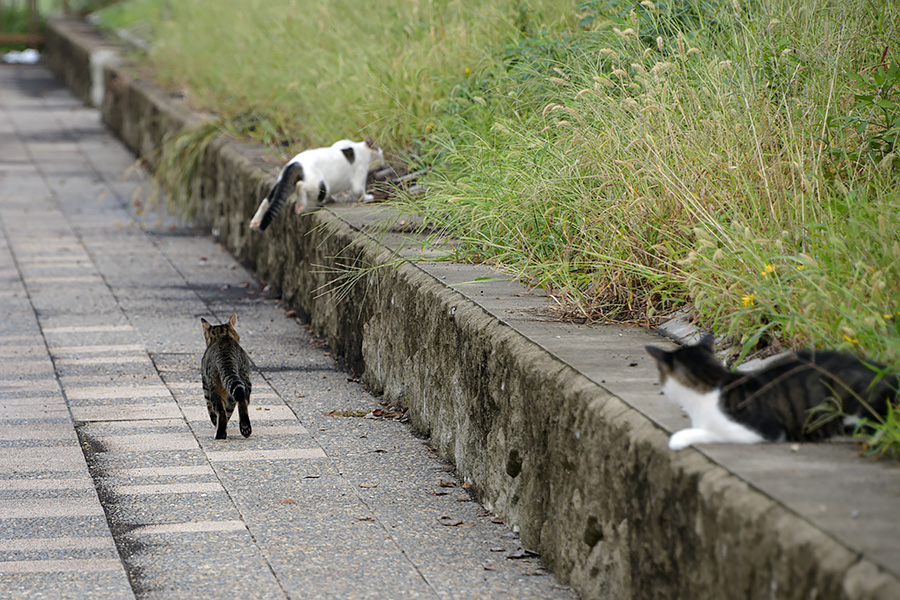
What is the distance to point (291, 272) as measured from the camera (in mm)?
7000

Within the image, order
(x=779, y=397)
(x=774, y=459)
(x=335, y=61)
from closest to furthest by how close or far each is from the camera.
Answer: (x=774, y=459)
(x=779, y=397)
(x=335, y=61)

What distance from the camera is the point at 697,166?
4.16 meters

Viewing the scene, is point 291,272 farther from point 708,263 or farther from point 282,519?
point 708,263

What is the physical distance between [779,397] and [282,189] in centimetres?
430

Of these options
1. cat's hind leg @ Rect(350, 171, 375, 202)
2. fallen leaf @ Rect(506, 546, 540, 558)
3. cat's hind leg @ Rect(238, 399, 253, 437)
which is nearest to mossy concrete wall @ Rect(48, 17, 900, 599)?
fallen leaf @ Rect(506, 546, 540, 558)

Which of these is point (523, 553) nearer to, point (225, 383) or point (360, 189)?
point (225, 383)

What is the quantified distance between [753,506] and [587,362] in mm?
1158

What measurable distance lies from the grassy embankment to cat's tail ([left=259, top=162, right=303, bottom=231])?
616mm

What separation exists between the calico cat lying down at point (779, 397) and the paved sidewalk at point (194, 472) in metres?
0.86

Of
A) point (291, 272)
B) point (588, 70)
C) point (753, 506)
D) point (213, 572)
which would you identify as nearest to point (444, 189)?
point (588, 70)

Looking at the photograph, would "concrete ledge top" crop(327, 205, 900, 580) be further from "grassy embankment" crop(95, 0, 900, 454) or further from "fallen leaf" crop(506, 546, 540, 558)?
"fallen leaf" crop(506, 546, 540, 558)

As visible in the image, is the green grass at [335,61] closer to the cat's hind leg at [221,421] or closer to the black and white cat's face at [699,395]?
the cat's hind leg at [221,421]

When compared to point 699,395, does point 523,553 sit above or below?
below

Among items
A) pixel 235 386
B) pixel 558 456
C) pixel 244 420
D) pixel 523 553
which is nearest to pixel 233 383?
pixel 235 386
